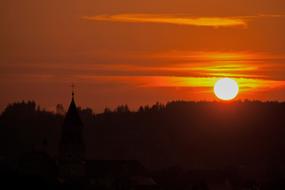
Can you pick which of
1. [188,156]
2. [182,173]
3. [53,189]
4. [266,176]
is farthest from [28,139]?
[53,189]

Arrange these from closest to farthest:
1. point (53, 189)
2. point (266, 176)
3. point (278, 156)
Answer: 1. point (53, 189)
2. point (266, 176)
3. point (278, 156)

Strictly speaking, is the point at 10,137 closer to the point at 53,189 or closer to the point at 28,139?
the point at 28,139

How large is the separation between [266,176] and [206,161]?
1318 inches

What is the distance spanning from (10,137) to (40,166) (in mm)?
84781

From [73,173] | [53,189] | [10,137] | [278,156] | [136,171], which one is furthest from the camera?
[10,137]

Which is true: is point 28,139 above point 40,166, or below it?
above

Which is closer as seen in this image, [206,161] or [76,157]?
[76,157]

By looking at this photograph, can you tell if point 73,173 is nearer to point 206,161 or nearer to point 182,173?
point 182,173

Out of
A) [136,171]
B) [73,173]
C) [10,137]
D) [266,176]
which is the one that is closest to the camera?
[73,173]

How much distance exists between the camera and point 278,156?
173625 mm

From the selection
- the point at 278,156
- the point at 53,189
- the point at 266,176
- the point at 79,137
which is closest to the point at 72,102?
the point at 79,137

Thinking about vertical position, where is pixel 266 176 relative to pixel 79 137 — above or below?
above

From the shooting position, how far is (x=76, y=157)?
344 feet

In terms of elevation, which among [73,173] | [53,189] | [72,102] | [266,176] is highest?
[266,176]
